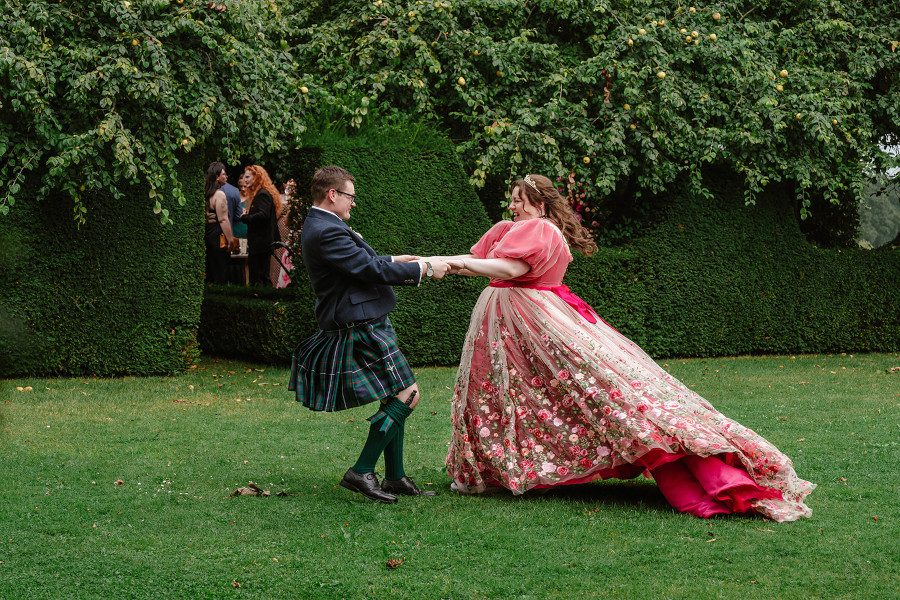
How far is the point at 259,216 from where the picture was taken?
42.0 feet

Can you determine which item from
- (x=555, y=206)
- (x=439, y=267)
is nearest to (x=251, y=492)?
(x=439, y=267)

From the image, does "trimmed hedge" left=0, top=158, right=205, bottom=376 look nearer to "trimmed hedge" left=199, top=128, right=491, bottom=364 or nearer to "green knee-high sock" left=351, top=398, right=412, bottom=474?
"trimmed hedge" left=199, top=128, right=491, bottom=364

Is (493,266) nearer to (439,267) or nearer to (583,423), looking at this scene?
(439,267)

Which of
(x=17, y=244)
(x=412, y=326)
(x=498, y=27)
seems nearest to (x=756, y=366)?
(x=412, y=326)

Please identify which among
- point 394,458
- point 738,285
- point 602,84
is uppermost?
point 602,84

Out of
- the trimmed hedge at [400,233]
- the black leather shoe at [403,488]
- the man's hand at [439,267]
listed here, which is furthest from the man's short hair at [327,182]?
the trimmed hedge at [400,233]

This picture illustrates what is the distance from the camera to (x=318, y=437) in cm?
783

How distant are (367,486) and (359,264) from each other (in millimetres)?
1234

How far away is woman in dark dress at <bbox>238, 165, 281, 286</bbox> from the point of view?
12773mm

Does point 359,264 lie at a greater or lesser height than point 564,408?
greater

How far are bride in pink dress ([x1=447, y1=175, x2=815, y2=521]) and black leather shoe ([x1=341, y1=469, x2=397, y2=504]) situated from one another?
0.50 metres

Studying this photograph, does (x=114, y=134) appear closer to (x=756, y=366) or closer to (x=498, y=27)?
(x=498, y=27)

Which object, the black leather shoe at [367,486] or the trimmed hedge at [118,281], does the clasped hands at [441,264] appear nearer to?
the black leather shoe at [367,486]

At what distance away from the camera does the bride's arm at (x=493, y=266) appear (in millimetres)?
5715
